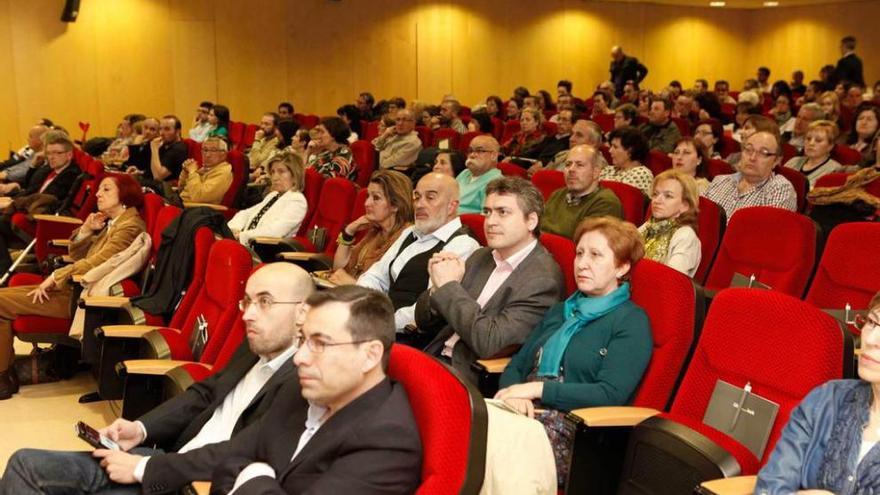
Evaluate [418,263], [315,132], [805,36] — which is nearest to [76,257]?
[418,263]

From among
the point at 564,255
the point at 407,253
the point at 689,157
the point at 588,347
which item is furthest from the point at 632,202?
the point at 588,347

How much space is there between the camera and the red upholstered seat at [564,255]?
3.07 metres

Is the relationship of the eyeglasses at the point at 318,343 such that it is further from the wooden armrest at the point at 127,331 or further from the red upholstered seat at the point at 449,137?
the red upholstered seat at the point at 449,137

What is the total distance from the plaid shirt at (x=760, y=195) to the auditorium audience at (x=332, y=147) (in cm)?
314

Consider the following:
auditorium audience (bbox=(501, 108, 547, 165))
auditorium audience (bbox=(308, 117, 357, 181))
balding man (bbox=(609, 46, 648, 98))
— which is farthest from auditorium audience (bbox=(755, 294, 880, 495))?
balding man (bbox=(609, 46, 648, 98))

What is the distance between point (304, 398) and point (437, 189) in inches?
64.4

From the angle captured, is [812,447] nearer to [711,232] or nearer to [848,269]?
[848,269]

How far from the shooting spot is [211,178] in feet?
22.5

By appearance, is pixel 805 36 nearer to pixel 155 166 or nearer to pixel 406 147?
pixel 406 147

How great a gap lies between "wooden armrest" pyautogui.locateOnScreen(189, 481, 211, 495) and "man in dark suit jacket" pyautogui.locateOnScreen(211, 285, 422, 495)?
0.12 ft

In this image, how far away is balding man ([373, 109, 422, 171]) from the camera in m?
8.23

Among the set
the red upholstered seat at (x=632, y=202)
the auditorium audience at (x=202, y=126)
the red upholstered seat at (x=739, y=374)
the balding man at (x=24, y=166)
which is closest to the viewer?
the red upholstered seat at (x=739, y=374)

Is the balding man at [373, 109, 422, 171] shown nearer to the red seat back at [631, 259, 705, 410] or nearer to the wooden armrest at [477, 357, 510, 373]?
the wooden armrest at [477, 357, 510, 373]

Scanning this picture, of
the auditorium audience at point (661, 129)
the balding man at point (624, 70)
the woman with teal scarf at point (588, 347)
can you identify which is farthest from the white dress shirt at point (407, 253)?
the balding man at point (624, 70)
